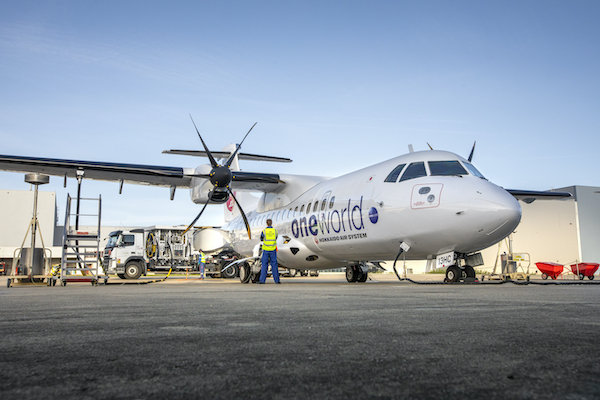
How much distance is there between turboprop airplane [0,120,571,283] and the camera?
991cm

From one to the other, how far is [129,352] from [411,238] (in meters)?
8.88

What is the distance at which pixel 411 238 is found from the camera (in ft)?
34.9

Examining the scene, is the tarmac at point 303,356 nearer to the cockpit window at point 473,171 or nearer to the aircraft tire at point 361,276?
the cockpit window at point 473,171

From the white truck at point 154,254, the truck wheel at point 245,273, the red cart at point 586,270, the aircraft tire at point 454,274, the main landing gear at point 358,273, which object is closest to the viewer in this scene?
the aircraft tire at point 454,274

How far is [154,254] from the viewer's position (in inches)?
1013

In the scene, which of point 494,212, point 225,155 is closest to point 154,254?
point 225,155

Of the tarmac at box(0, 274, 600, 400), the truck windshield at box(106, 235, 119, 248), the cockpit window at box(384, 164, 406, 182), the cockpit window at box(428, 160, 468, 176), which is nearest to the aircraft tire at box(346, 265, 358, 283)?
the cockpit window at box(384, 164, 406, 182)

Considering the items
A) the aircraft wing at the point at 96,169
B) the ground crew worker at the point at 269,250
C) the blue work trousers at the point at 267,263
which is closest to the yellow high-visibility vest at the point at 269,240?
the ground crew worker at the point at 269,250

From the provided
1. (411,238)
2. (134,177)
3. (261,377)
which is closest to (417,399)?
(261,377)

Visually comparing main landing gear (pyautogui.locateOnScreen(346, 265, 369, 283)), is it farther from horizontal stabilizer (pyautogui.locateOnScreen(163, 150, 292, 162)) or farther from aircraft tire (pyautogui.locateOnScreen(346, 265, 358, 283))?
horizontal stabilizer (pyautogui.locateOnScreen(163, 150, 292, 162))

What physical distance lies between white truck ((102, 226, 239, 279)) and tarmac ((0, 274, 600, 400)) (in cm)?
2071

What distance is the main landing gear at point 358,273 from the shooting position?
14.8m

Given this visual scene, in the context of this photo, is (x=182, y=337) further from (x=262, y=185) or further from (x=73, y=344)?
(x=262, y=185)

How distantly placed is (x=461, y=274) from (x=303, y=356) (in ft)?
31.4
